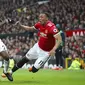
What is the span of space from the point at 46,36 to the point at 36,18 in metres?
18.9

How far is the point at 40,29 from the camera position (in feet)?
39.9


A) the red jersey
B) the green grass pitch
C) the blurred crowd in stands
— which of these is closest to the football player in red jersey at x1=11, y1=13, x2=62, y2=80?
the red jersey

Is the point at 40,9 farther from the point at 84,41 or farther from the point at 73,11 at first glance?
the point at 84,41

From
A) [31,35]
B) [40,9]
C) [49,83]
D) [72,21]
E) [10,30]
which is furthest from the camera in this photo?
[40,9]

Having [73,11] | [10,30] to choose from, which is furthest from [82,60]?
[10,30]

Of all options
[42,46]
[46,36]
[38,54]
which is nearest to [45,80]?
[38,54]

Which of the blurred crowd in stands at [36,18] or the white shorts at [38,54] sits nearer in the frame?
the white shorts at [38,54]

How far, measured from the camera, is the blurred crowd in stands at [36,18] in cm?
2266

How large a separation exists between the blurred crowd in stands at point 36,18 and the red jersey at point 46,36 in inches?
251

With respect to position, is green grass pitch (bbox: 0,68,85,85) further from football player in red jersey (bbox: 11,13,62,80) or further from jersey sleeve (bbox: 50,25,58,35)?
jersey sleeve (bbox: 50,25,58,35)

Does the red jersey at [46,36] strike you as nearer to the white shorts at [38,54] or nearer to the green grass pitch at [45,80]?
the white shorts at [38,54]

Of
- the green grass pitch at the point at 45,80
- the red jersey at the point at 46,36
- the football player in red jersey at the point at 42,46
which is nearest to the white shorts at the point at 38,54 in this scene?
the football player in red jersey at the point at 42,46

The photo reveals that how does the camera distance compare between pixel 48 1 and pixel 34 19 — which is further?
pixel 48 1

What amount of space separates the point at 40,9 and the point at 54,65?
12.3 metres
